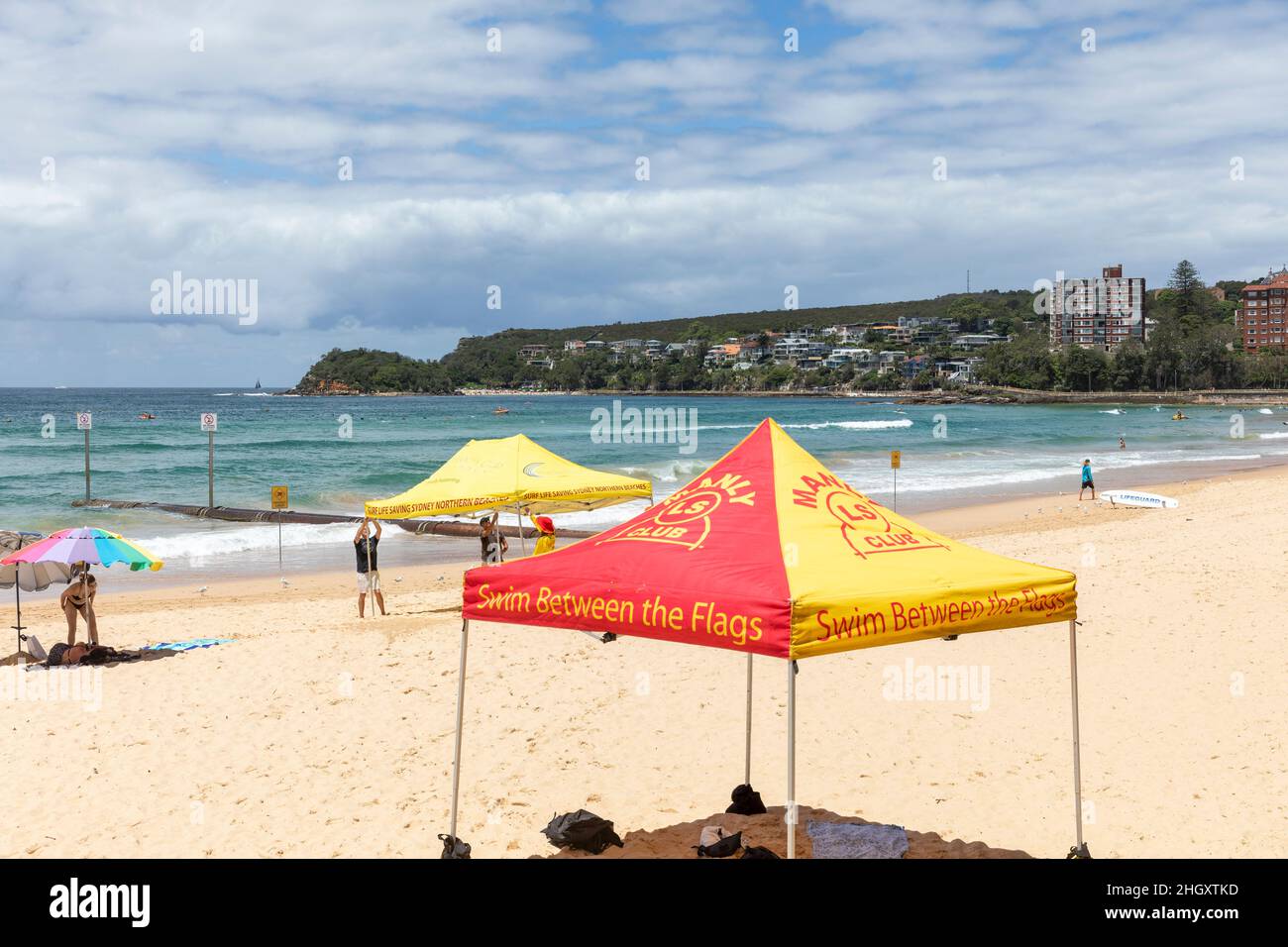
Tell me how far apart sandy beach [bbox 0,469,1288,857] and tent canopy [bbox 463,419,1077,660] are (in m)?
2.06

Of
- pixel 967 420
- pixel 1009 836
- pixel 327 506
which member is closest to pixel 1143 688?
pixel 1009 836

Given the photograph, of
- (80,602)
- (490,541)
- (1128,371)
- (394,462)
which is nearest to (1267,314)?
(1128,371)

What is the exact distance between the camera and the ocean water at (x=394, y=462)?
26.6 meters

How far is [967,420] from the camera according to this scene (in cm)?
10319

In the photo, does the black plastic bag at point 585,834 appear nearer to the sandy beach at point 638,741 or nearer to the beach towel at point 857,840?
the sandy beach at point 638,741

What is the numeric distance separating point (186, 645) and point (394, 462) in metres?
43.1

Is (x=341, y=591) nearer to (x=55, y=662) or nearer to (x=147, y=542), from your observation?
(x=55, y=662)

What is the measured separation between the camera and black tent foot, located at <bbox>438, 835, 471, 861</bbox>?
6.47m

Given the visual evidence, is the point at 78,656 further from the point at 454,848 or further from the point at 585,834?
the point at 585,834

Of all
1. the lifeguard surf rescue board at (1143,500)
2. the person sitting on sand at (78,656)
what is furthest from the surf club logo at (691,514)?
the lifeguard surf rescue board at (1143,500)
